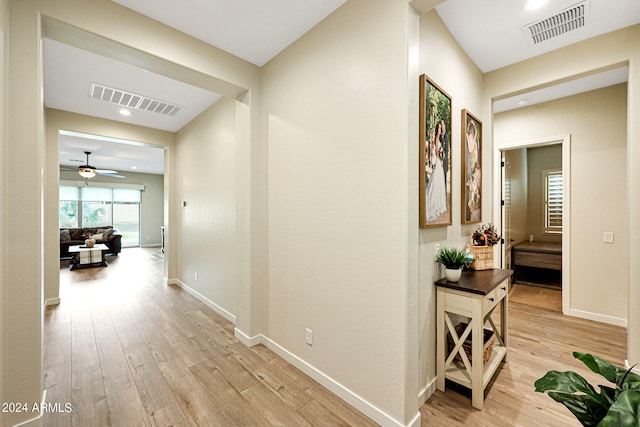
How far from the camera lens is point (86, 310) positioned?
3.74m

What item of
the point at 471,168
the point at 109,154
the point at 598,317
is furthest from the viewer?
the point at 109,154

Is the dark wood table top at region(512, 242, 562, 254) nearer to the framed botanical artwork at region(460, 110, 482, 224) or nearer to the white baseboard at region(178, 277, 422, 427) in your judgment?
the framed botanical artwork at region(460, 110, 482, 224)

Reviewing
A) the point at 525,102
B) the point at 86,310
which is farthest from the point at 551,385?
the point at 86,310

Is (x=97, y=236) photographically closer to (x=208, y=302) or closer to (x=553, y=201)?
(x=208, y=302)

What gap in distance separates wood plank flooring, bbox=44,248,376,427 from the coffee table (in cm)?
332

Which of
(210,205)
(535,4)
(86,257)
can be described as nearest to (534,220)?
(535,4)

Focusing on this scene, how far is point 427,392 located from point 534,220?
519 centimetres

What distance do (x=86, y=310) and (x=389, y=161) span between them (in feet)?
15.1

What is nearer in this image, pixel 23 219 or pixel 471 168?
pixel 23 219

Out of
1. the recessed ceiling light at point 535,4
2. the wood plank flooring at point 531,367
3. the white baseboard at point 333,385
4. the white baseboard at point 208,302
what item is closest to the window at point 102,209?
the white baseboard at point 208,302

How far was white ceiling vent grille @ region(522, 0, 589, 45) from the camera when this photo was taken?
2053 mm

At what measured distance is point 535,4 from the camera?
78.4 inches

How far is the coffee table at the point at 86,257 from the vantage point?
6.52 meters

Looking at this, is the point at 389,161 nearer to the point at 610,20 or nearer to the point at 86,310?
the point at 610,20
